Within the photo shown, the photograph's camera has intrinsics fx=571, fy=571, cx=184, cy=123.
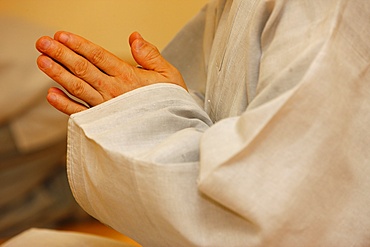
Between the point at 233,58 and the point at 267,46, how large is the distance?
0.10 metres

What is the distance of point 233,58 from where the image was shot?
0.69 metres

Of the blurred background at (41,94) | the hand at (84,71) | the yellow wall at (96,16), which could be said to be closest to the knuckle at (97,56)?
the hand at (84,71)

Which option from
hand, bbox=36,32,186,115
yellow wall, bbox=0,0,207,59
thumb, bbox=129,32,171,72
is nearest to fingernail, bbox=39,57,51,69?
hand, bbox=36,32,186,115

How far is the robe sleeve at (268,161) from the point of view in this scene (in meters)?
0.50

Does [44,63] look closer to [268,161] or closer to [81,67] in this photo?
[81,67]

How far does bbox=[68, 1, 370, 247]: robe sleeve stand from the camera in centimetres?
50

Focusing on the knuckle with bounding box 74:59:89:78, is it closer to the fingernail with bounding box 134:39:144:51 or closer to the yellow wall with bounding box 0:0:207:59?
the fingernail with bounding box 134:39:144:51

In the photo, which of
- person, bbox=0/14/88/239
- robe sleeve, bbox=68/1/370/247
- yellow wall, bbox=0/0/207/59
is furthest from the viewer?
yellow wall, bbox=0/0/207/59

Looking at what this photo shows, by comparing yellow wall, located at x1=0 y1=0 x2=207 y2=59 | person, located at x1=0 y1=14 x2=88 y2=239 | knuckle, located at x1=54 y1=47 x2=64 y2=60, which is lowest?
person, located at x1=0 y1=14 x2=88 y2=239

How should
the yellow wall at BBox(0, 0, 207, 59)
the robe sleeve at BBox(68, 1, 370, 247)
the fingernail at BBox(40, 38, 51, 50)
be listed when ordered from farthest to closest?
the yellow wall at BBox(0, 0, 207, 59)
the fingernail at BBox(40, 38, 51, 50)
the robe sleeve at BBox(68, 1, 370, 247)

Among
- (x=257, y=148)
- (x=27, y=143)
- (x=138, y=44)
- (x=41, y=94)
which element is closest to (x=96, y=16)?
(x=41, y=94)

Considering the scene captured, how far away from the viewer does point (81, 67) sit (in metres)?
0.67

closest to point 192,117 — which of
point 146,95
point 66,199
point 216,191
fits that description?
point 146,95

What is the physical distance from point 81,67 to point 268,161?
27cm
